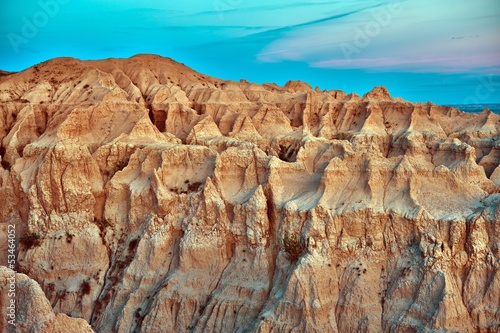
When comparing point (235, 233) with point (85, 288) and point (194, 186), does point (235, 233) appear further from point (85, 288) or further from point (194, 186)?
point (85, 288)

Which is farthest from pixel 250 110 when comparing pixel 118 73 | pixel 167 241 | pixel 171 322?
pixel 171 322

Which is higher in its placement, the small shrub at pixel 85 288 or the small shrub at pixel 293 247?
the small shrub at pixel 293 247

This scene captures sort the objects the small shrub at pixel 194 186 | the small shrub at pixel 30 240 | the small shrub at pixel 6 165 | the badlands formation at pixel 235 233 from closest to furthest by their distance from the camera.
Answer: the badlands formation at pixel 235 233 → the small shrub at pixel 194 186 → the small shrub at pixel 30 240 → the small shrub at pixel 6 165

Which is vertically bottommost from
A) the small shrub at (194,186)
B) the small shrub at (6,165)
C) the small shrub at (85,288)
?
the small shrub at (85,288)

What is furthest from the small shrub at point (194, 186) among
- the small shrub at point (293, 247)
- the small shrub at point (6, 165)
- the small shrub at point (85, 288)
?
the small shrub at point (6, 165)

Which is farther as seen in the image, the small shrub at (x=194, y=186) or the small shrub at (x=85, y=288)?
the small shrub at (x=194, y=186)

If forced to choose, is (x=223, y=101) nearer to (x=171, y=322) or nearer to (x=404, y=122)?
(x=404, y=122)

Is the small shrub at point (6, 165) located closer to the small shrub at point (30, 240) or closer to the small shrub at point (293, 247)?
the small shrub at point (30, 240)
